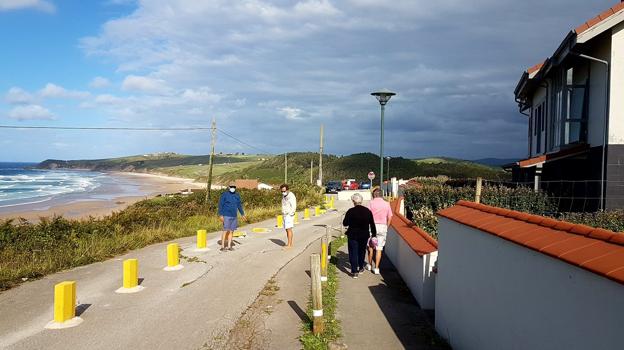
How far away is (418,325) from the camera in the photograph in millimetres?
7590

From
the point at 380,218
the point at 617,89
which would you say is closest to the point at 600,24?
the point at 617,89

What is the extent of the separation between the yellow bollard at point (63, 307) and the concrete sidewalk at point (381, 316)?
377 cm

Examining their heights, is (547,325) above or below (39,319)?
above

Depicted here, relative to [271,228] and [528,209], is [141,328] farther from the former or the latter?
[271,228]

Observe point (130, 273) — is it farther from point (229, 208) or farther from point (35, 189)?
point (35, 189)

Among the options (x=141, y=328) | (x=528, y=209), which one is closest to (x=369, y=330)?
(x=141, y=328)

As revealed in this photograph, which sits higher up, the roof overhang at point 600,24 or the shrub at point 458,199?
the roof overhang at point 600,24

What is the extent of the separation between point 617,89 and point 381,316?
9130mm

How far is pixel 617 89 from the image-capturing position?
509 inches

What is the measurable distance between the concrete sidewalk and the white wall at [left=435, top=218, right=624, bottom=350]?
42 centimetres

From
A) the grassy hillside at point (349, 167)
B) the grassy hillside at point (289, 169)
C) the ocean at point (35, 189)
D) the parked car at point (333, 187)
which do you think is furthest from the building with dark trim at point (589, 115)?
the grassy hillside at point (289, 169)

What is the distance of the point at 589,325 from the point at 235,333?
4761 mm

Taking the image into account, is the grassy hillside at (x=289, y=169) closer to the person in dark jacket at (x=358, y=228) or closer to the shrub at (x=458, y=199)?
the shrub at (x=458, y=199)

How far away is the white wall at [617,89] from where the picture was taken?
12.8 metres
